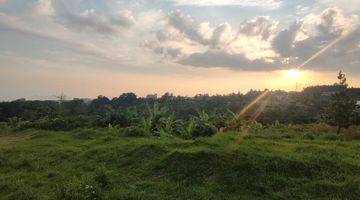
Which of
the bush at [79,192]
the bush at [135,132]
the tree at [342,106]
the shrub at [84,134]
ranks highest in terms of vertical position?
the tree at [342,106]

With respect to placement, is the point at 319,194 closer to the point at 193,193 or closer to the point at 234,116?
the point at 193,193

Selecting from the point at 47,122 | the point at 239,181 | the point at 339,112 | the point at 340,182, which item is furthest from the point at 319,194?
the point at 47,122

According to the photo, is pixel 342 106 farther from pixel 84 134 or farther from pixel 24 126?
pixel 24 126

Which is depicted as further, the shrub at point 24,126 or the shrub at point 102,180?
the shrub at point 24,126

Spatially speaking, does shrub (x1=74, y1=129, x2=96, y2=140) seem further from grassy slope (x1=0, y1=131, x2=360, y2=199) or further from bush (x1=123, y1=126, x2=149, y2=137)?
grassy slope (x1=0, y1=131, x2=360, y2=199)

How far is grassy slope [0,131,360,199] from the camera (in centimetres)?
1155

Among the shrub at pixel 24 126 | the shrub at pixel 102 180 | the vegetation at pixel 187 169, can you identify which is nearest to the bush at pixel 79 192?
the vegetation at pixel 187 169

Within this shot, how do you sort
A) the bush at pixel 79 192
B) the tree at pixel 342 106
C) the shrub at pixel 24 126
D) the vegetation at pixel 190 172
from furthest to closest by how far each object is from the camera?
the shrub at pixel 24 126 < the tree at pixel 342 106 < the vegetation at pixel 190 172 < the bush at pixel 79 192

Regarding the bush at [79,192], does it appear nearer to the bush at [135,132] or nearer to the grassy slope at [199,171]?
the grassy slope at [199,171]

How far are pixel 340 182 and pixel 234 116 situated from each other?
1391 centimetres

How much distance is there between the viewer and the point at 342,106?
2258 centimetres

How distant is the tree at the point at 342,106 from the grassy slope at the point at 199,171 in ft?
16.9

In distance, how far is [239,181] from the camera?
Result: 12.2 m

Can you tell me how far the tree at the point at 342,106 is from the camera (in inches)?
885
